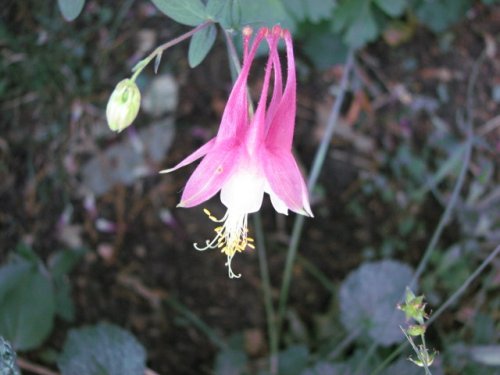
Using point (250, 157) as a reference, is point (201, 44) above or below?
above

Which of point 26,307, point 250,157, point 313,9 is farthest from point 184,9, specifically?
point 26,307

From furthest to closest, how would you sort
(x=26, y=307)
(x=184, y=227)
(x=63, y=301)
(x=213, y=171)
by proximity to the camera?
Result: (x=184, y=227) < (x=63, y=301) < (x=26, y=307) < (x=213, y=171)

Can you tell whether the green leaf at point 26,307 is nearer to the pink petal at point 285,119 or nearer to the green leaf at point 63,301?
the green leaf at point 63,301

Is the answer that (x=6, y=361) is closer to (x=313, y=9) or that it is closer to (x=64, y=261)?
(x=64, y=261)

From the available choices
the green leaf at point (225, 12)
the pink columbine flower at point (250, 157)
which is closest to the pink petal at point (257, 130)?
the pink columbine flower at point (250, 157)

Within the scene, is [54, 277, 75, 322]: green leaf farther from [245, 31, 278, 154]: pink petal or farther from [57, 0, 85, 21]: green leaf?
[245, 31, 278, 154]: pink petal

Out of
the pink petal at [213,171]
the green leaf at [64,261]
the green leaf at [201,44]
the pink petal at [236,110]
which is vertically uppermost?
the green leaf at [201,44]

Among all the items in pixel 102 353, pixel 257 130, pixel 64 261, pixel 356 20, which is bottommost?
pixel 102 353
